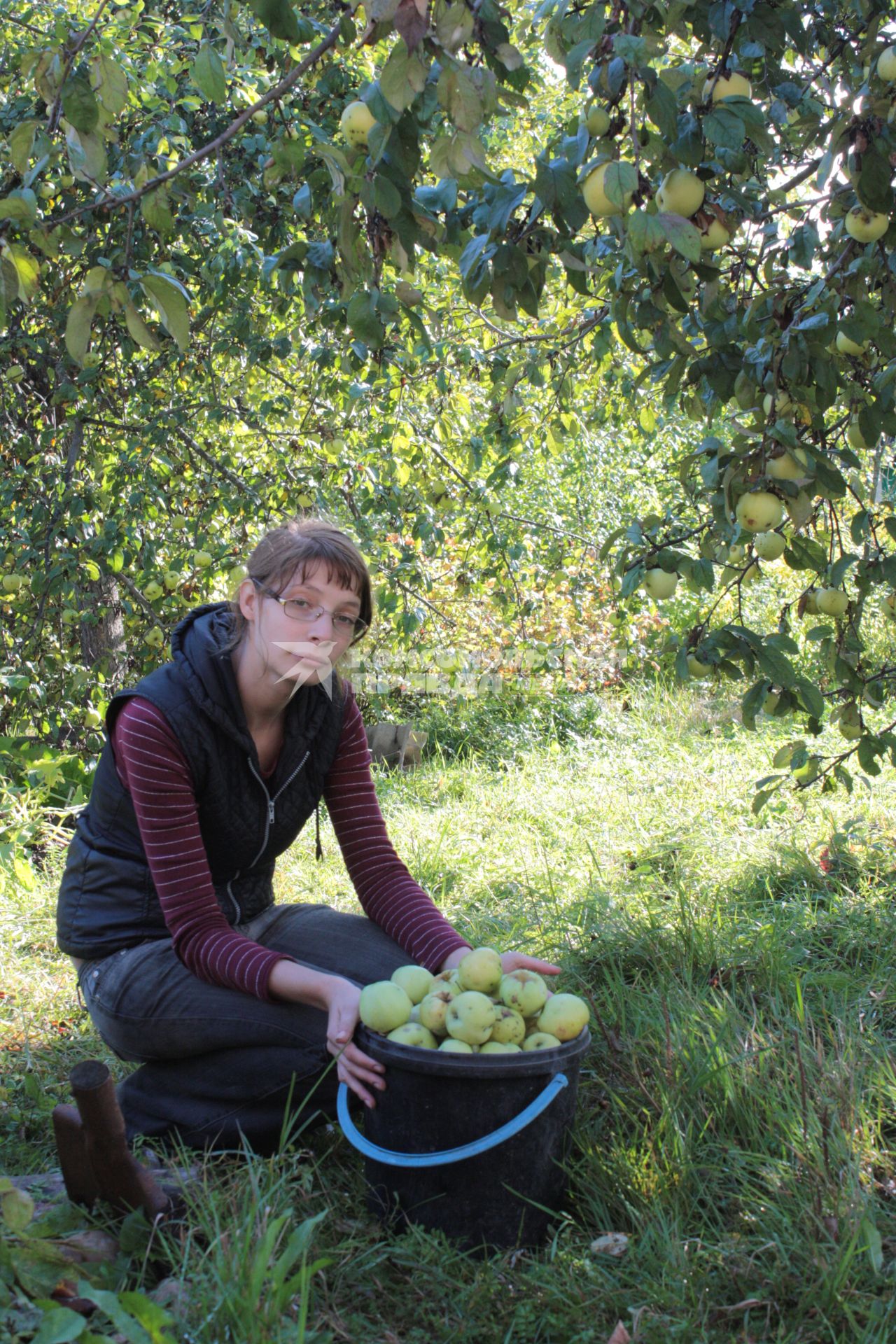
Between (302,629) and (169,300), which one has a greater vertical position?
(169,300)

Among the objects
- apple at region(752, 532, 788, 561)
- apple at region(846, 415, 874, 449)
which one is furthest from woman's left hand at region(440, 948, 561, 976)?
apple at region(846, 415, 874, 449)

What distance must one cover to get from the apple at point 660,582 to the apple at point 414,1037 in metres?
0.84

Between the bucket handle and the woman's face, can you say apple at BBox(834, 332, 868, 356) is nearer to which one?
the woman's face

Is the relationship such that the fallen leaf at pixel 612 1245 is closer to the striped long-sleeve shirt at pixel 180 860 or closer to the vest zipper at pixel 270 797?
the striped long-sleeve shirt at pixel 180 860

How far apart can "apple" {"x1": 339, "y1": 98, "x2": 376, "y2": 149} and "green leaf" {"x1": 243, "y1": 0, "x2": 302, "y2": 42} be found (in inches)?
4.9

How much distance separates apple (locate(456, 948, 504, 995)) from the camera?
1746 mm

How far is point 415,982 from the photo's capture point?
71.7 inches

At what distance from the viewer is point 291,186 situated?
Result: 326cm

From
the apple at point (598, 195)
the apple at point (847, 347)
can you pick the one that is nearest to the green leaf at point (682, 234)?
the apple at point (598, 195)

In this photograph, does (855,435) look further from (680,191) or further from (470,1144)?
(470,1144)

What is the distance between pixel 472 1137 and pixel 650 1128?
0.39m

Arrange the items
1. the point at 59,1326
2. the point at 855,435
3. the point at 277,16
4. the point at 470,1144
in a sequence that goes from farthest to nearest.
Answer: the point at 855,435, the point at 470,1144, the point at 277,16, the point at 59,1326

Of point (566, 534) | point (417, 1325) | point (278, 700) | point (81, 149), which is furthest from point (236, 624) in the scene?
point (566, 534)

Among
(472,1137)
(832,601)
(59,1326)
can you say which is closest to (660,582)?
(832,601)
